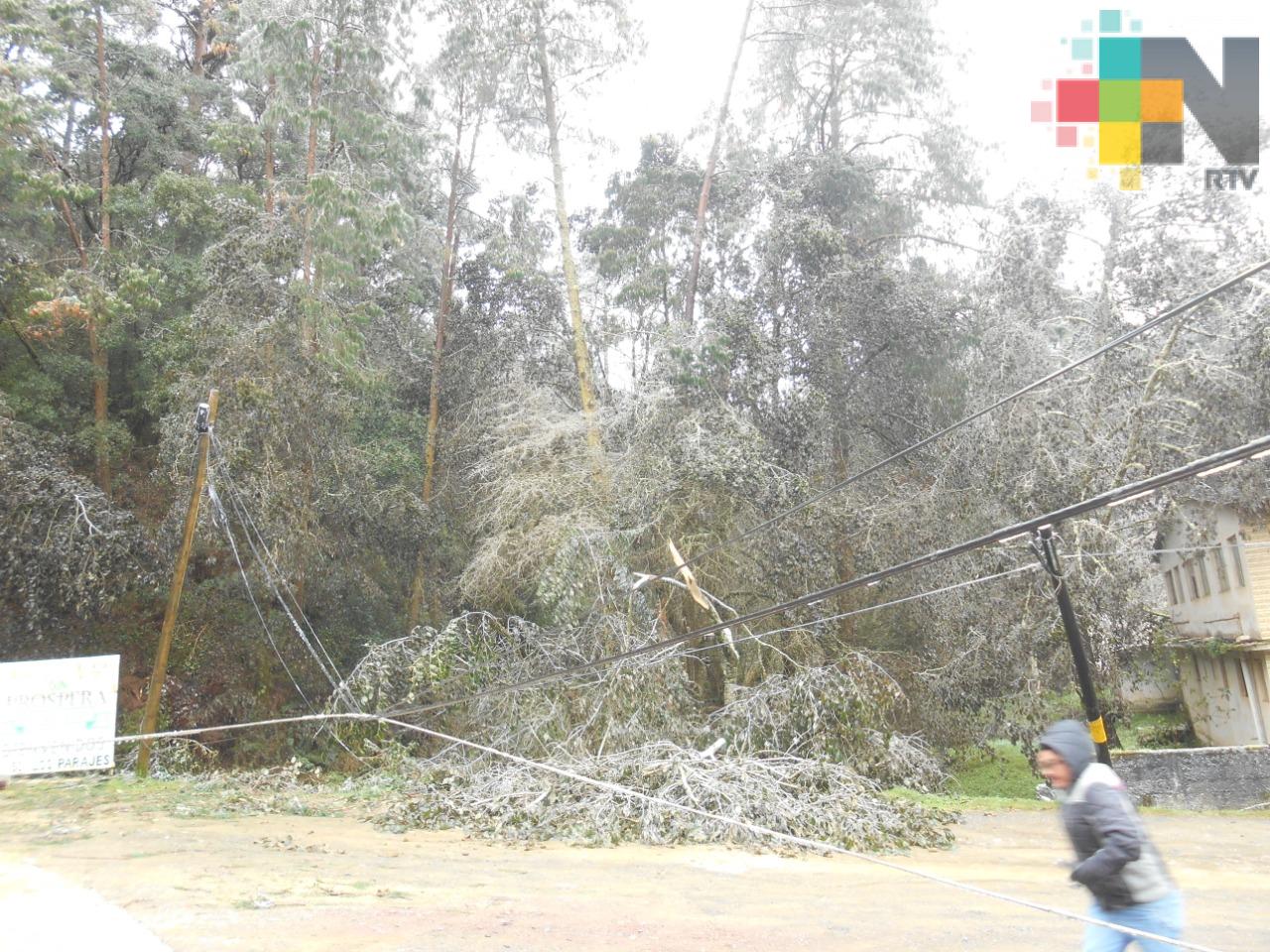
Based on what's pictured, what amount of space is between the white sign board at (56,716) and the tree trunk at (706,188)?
12102mm

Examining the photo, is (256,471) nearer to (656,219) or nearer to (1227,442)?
(656,219)

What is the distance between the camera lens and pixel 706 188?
19.2 meters

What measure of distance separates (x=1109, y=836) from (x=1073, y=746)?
1.11 ft

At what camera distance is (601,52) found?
1791cm

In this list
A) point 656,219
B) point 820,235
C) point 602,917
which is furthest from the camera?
point 656,219

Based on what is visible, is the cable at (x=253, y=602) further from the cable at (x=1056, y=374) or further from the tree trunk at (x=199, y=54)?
the tree trunk at (x=199, y=54)

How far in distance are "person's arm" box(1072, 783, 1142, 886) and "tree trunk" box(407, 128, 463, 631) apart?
15046mm

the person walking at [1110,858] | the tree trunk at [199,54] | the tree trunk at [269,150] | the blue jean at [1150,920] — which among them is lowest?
the blue jean at [1150,920]

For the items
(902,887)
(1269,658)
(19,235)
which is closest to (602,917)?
(902,887)

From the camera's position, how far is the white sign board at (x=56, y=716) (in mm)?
9641

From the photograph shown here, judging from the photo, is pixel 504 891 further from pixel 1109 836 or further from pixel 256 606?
pixel 256 606

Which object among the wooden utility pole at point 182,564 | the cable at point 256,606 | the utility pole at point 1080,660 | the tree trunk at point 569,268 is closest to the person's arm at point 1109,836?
the utility pole at point 1080,660

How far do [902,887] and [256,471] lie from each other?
34.8 feet

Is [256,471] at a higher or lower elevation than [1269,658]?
higher
